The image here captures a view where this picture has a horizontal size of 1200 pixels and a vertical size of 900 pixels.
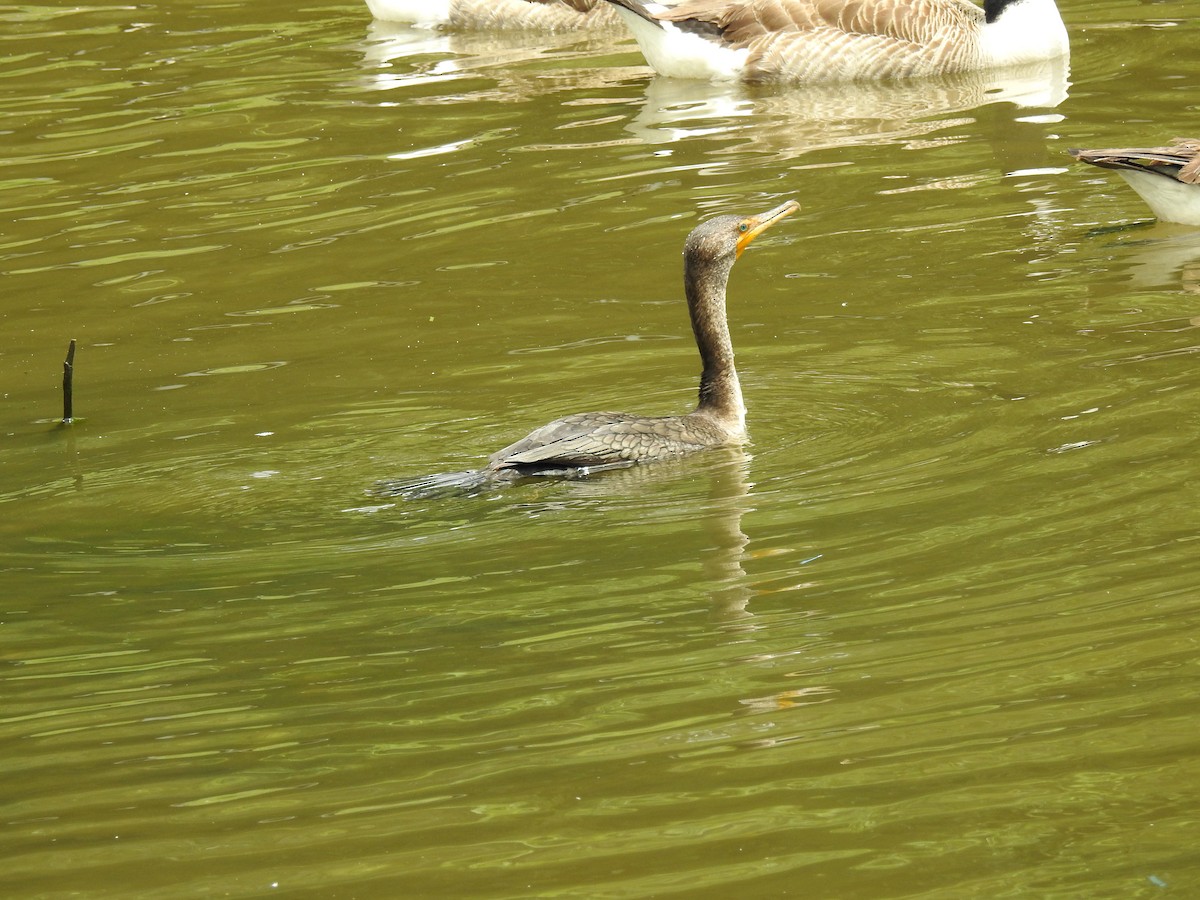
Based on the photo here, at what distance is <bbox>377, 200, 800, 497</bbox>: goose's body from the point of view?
26.9ft

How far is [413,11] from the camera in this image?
19.9 metres

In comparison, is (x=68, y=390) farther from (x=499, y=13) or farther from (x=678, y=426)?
(x=499, y=13)

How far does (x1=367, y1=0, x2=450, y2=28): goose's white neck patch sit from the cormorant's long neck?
38.2 ft

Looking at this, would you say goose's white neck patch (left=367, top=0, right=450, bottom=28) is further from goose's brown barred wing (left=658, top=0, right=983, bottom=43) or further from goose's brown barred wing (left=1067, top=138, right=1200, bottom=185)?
goose's brown barred wing (left=1067, top=138, right=1200, bottom=185)

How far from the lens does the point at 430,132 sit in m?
15.3

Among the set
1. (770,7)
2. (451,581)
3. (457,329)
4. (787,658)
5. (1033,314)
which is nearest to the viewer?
(787,658)

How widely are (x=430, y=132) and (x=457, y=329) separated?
16.4 ft

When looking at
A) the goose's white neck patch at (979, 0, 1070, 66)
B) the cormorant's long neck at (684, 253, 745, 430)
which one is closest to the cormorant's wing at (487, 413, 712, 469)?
the cormorant's long neck at (684, 253, 745, 430)

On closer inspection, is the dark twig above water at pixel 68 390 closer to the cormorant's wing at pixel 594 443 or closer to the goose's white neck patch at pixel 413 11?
the cormorant's wing at pixel 594 443

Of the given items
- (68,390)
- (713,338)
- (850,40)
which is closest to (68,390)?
(68,390)

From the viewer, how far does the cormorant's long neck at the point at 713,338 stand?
346 inches

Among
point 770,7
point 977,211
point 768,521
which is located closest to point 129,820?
point 768,521

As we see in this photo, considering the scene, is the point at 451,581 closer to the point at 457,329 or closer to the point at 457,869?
the point at 457,869

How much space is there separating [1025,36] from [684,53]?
3.24 metres
